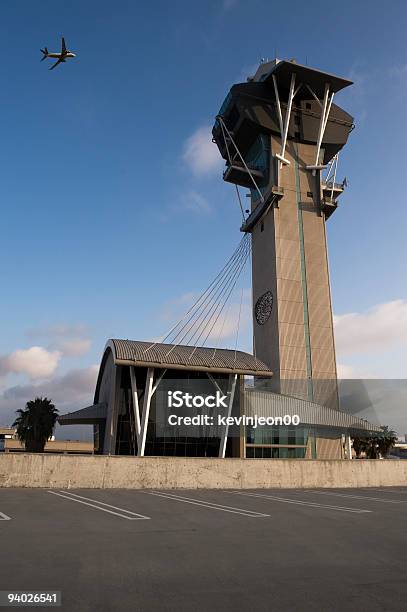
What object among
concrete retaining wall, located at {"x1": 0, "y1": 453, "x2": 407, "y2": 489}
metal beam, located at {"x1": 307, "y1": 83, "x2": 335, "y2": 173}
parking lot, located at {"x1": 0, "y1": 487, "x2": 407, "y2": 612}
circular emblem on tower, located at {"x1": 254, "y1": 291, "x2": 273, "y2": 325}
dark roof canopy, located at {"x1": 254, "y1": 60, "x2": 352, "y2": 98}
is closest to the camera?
parking lot, located at {"x1": 0, "y1": 487, "x2": 407, "y2": 612}

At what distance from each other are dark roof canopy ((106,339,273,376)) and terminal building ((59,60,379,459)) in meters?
0.13

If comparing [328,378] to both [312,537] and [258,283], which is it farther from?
[312,537]

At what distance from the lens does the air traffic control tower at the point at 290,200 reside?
52469mm

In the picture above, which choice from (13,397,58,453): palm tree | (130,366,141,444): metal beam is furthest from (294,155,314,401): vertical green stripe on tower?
(13,397,58,453): palm tree

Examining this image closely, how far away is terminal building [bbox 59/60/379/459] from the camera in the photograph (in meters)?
43.9

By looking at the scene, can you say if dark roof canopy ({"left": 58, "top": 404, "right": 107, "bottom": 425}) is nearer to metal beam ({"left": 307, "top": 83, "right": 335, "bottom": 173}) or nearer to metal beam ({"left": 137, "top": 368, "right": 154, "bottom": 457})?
metal beam ({"left": 137, "top": 368, "right": 154, "bottom": 457})

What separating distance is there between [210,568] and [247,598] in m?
1.45

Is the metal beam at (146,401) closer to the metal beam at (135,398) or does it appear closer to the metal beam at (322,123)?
the metal beam at (135,398)

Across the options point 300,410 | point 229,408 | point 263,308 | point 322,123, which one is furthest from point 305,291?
point 322,123

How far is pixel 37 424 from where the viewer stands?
59781 millimetres

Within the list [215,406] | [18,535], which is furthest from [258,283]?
[18,535]

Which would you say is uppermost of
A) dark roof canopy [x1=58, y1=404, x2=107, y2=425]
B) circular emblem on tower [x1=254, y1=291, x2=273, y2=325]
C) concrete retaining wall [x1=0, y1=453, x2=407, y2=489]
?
circular emblem on tower [x1=254, y1=291, x2=273, y2=325]

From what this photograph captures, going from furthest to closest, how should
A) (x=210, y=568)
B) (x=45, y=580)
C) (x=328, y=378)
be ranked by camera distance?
1. (x=328, y=378)
2. (x=210, y=568)
3. (x=45, y=580)

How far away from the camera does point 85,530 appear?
1014 cm
